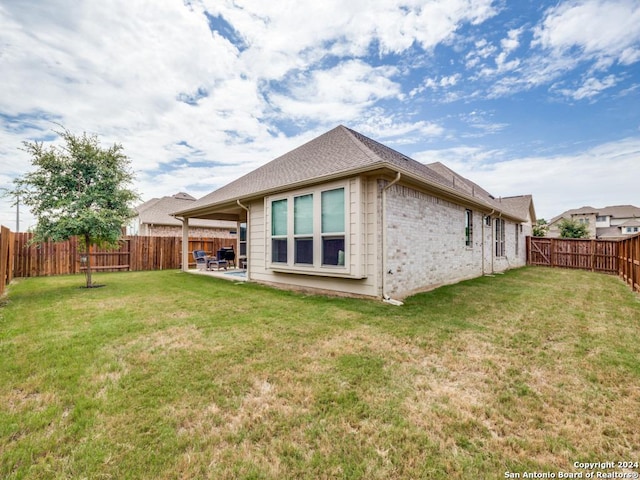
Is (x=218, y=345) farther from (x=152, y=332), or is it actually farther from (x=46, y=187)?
(x=46, y=187)

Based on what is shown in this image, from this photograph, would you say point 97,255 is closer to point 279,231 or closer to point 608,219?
point 279,231

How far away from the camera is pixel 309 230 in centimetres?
723

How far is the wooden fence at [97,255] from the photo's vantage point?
11.4 meters

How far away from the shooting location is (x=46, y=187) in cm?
807

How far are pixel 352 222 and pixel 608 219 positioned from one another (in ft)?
199

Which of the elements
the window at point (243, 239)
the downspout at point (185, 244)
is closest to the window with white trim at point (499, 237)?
the window at point (243, 239)

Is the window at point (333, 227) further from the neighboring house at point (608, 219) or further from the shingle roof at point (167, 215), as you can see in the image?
the neighboring house at point (608, 219)

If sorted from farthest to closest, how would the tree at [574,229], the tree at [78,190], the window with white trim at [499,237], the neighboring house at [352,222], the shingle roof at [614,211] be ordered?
the shingle roof at [614,211] → the tree at [574,229] → the window with white trim at [499,237] → the tree at [78,190] → the neighboring house at [352,222]

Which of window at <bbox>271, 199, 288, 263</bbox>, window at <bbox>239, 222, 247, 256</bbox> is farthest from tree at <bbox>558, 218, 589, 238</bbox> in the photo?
window at <bbox>271, 199, 288, 263</bbox>

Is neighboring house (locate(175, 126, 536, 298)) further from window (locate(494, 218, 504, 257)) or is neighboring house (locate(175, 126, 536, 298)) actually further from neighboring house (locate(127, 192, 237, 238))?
neighboring house (locate(127, 192, 237, 238))

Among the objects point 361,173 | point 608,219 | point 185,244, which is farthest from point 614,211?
point 185,244

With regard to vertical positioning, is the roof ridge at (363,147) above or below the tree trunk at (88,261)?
above

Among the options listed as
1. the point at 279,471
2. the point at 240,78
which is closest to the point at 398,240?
the point at 279,471

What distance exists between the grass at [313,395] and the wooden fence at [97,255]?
8.16 meters
